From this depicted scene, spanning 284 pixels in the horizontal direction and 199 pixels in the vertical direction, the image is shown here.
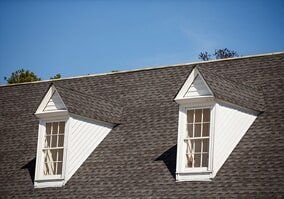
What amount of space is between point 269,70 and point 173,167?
4.09 meters

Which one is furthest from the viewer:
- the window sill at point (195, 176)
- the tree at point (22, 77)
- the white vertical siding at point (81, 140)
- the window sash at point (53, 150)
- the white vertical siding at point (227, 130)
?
the tree at point (22, 77)

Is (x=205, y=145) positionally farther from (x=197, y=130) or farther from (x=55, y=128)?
(x=55, y=128)

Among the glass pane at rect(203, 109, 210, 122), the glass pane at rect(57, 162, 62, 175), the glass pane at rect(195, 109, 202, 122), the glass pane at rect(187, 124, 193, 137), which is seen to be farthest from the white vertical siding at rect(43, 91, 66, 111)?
the glass pane at rect(203, 109, 210, 122)

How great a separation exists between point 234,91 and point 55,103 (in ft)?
17.5

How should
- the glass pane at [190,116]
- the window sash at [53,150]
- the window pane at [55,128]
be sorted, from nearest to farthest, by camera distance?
the glass pane at [190,116] < the window sash at [53,150] < the window pane at [55,128]

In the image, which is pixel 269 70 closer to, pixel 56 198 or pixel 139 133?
pixel 139 133

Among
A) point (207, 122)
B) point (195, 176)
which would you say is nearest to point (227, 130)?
point (207, 122)

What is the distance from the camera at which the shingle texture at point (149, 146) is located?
56.8 feet

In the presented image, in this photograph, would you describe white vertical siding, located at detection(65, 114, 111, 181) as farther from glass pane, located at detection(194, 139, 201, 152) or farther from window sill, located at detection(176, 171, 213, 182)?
glass pane, located at detection(194, 139, 201, 152)

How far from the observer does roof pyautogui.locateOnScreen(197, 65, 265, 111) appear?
722 inches

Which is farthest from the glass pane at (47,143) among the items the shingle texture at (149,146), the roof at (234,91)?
the roof at (234,91)

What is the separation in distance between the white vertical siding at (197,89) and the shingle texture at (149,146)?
1.60 m

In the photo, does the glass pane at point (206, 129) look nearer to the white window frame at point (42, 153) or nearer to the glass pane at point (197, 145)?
the glass pane at point (197, 145)

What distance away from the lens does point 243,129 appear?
1864 centimetres
